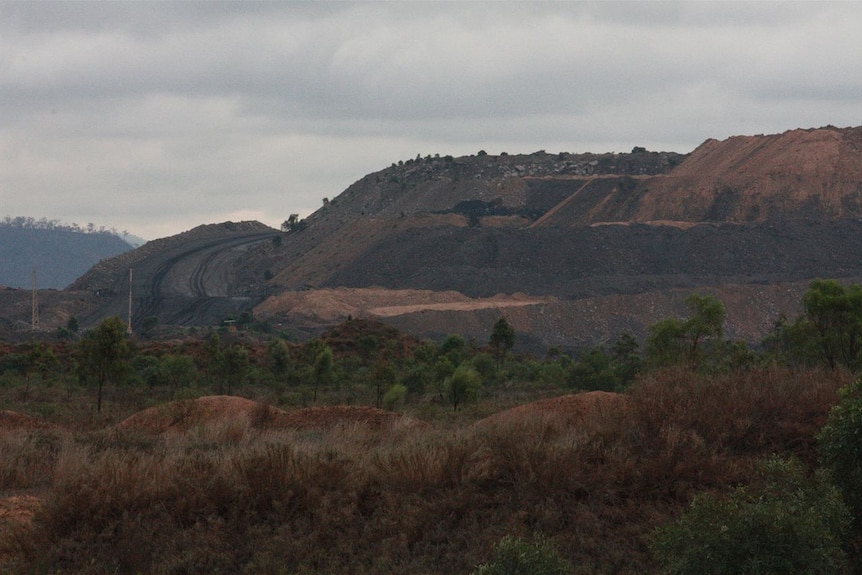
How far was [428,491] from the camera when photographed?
11.3 meters

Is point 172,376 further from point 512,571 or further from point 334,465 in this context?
point 512,571

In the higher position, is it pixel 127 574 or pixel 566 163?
pixel 566 163

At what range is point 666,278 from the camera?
7481cm

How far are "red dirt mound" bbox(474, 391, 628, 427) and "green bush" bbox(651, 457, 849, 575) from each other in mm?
4250

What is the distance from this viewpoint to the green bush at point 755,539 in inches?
313

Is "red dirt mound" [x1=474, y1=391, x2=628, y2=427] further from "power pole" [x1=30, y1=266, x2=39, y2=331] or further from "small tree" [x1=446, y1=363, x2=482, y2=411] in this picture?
"power pole" [x1=30, y1=266, x2=39, y2=331]

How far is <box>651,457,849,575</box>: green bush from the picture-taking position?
7.95 m

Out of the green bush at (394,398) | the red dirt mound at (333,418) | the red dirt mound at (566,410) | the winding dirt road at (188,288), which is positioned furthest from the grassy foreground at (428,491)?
the winding dirt road at (188,288)

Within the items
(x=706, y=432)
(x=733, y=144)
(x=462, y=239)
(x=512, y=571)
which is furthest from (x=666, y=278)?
(x=512, y=571)

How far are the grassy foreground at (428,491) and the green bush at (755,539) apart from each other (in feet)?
4.49

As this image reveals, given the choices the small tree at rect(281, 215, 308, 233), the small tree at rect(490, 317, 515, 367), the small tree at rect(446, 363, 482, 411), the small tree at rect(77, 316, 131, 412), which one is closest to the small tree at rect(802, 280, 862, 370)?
the small tree at rect(446, 363, 482, 411)

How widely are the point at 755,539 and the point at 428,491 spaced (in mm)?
4259

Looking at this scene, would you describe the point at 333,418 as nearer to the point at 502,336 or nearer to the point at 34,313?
the point at 502,336

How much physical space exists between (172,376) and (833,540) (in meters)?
32.3
